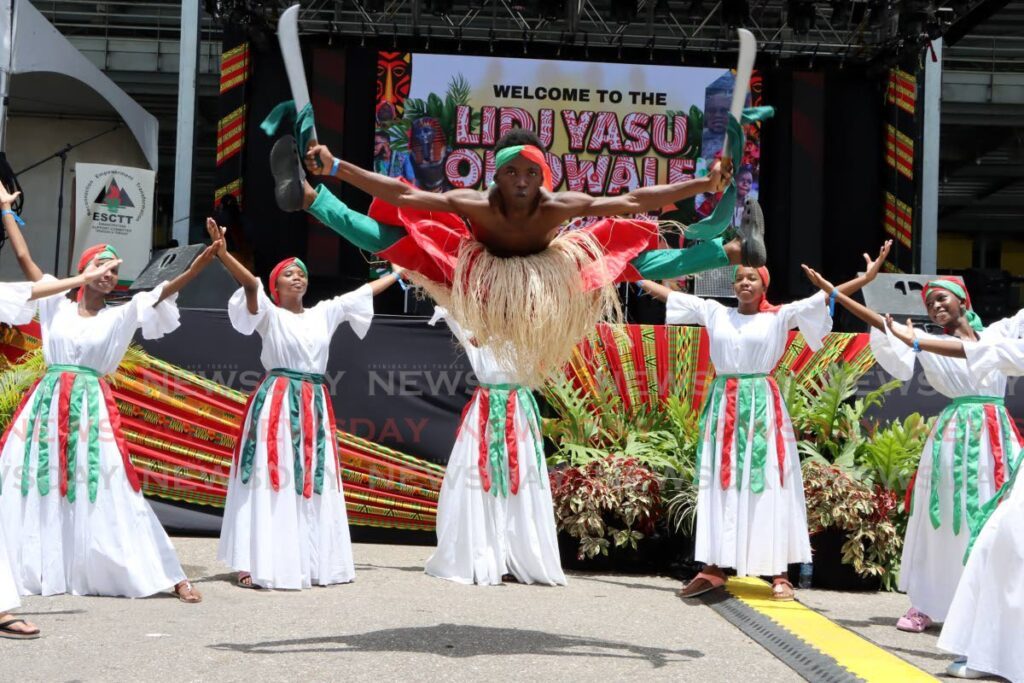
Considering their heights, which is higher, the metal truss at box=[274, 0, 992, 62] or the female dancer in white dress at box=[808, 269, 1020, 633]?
the metal truss at box=[274, 0, 992, 62]

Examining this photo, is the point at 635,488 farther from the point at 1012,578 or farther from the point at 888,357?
the point at 1012,578

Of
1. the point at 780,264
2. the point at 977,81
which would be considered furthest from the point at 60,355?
the point at 977,81

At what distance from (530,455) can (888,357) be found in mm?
2120

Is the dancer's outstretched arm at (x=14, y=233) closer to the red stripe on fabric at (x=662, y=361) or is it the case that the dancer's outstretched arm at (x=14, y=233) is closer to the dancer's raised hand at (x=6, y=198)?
the dancer's raised hand at (x=6, y=198)

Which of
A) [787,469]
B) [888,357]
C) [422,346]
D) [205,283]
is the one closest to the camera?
[888,357]

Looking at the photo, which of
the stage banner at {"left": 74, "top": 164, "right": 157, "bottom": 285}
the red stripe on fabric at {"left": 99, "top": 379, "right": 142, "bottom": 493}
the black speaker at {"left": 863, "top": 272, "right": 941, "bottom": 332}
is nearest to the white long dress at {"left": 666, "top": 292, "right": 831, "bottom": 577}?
the red stripe on fabric at {"left": 99, "top": 379, "right": 142, "bottom": 493}

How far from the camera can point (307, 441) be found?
6.56 metres

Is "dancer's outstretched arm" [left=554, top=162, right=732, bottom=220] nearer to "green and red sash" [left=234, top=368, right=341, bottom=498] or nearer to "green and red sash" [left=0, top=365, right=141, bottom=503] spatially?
"green and red sash" [left=234, top=368, right=341, bottom=498]

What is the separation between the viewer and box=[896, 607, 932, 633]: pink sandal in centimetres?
553

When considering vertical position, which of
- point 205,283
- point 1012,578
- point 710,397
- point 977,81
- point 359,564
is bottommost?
point 359,564

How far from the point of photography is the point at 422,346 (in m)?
8.02

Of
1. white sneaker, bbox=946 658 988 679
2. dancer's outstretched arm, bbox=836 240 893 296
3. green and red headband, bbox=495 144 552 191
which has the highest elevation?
green and red headband, bbox=495 144 552 191

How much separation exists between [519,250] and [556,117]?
8684 millimetres

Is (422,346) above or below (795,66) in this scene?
below
